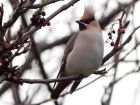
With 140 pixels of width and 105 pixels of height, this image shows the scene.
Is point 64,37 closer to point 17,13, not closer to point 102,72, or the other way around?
point 102,72

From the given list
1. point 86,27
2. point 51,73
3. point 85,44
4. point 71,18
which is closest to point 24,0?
point 85,44

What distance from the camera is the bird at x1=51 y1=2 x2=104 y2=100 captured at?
3680mm

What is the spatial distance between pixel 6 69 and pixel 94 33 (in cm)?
173

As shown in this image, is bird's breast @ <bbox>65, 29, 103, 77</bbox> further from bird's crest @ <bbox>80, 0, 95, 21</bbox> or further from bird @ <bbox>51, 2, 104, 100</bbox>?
→ bird's crest @ <bbox>80, 0, 95, 21</bbox>

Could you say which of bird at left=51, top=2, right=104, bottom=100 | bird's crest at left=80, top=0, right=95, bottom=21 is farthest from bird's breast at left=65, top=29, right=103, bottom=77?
bird's crest at left=80, top=0, right=95, bottom=21

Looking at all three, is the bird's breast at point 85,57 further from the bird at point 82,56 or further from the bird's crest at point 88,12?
the bird's crest at point 88,12

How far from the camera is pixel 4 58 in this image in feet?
8.00

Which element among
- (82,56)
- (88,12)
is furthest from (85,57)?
(88,12)

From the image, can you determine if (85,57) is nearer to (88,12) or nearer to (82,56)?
(82,56)

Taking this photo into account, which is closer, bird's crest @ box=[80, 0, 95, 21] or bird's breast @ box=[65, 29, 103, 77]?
bird's breast @ box=[65, 29, 103, 77]

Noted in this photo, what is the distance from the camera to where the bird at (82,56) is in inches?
145

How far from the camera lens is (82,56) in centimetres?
376

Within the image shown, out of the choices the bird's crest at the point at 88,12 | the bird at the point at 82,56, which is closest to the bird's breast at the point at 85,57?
the bird at the point at 82,56

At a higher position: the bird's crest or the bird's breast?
the bird's crest
